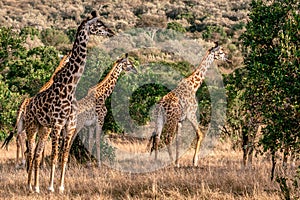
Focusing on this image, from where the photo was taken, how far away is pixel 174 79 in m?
17.6

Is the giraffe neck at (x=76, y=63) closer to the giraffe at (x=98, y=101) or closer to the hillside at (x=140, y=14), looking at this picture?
the giraffe at (x=98, y=101)

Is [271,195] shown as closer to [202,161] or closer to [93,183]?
[93,183]

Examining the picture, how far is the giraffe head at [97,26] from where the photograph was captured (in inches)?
329

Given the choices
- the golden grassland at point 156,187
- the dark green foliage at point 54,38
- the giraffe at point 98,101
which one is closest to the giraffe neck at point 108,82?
the giraffe at point 98,101

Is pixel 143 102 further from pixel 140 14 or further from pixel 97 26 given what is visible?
A: pixel 140 14

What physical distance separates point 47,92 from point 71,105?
1.70 ft

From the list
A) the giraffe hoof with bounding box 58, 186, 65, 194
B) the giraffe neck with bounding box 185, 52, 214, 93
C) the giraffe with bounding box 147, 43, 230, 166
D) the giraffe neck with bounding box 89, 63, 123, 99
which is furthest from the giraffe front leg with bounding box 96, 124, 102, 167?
the giraffe hoof with bounding box 58, 186, 65, 194

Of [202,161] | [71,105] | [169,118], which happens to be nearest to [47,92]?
[71,105]

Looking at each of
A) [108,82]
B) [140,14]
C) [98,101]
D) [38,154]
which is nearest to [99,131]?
[98,101]

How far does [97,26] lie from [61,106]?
151cm

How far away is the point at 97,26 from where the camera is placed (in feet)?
27.7

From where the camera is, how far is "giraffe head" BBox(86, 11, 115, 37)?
8.37 metres

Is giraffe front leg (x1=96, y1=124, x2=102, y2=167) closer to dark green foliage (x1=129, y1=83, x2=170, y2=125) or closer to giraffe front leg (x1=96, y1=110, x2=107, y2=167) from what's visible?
giraffe front leg (x1=96, y1=110, x2=107, y2=167)

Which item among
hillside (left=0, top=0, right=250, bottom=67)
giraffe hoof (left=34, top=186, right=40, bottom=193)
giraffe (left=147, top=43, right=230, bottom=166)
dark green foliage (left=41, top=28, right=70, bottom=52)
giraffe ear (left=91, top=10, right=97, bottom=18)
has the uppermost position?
hillside (left=0, top=0, right=250, bottom=67)
